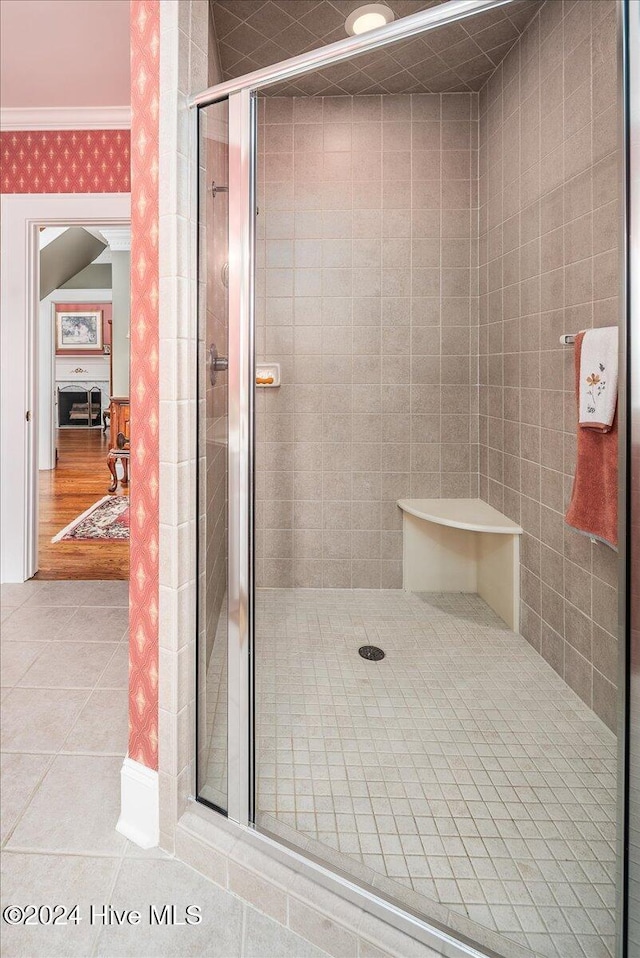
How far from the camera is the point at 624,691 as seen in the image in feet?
2.96

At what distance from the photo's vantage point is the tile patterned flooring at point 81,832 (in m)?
1.08

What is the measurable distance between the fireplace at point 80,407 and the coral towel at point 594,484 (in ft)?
32.1

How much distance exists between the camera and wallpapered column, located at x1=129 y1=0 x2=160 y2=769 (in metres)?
1.25

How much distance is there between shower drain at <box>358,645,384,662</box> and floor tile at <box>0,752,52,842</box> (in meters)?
1.04

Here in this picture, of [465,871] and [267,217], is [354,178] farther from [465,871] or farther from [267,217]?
[465,871]

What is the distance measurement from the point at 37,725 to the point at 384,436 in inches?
62.0

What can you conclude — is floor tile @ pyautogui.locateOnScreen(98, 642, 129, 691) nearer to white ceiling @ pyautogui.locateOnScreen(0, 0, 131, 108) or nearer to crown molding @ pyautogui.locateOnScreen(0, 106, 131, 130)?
white ceiling @ pyautogui.locateOnScreen(0, 0, 131, 108)

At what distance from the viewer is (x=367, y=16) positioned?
206cm

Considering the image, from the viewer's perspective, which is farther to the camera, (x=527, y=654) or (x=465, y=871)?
(x=527, y=654)

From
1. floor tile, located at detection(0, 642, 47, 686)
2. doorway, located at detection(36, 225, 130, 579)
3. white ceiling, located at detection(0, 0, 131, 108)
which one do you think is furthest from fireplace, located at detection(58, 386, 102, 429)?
floor tile, located at detection(0, 642, 47, 686)

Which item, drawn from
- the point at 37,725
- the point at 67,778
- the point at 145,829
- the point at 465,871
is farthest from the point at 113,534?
the point at 465,871

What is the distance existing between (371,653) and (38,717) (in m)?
1.13

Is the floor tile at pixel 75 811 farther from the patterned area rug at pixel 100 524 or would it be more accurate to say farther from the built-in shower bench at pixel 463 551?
the patterned area rug at pixel 100 524

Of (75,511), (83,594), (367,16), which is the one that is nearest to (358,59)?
(367,16)
